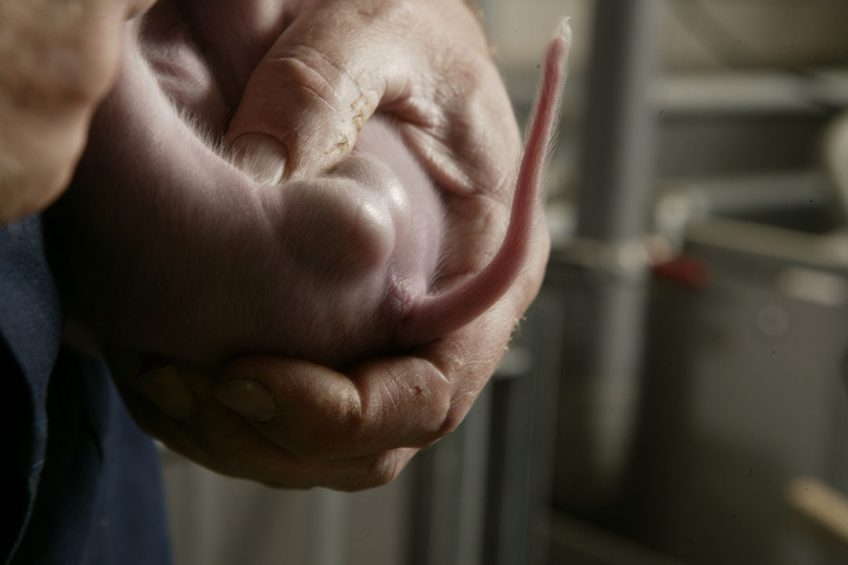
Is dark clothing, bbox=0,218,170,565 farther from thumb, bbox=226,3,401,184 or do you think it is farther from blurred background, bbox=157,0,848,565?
blurred background, bbox=157,0,848,565

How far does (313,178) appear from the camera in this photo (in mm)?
448

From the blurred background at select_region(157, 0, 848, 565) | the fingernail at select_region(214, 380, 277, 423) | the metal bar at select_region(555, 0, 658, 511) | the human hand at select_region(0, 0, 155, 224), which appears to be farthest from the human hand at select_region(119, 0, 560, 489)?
the metal bar at select_region(555, 0, 658, 511)

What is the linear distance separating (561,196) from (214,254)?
5.69 feet

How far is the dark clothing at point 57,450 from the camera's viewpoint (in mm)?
430

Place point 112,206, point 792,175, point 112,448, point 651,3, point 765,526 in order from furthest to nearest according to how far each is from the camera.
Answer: point 792,175, point 651,3, point 765,526, point 112,448, point 112,206

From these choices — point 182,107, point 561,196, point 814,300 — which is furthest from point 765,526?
point 182,107

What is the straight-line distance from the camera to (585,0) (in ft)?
7.18

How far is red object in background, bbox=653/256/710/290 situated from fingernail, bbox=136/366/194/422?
1550 mm

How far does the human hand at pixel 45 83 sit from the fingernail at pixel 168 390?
17 cm

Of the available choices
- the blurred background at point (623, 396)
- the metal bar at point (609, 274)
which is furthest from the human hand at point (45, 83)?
the metal bar at point (609, 274)

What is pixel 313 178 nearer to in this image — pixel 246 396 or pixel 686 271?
pixel 246 396

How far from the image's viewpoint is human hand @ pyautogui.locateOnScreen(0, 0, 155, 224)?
0.28 meters

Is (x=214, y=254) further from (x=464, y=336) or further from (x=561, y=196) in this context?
(x=561, y=196)

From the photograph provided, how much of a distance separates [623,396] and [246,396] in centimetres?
164
